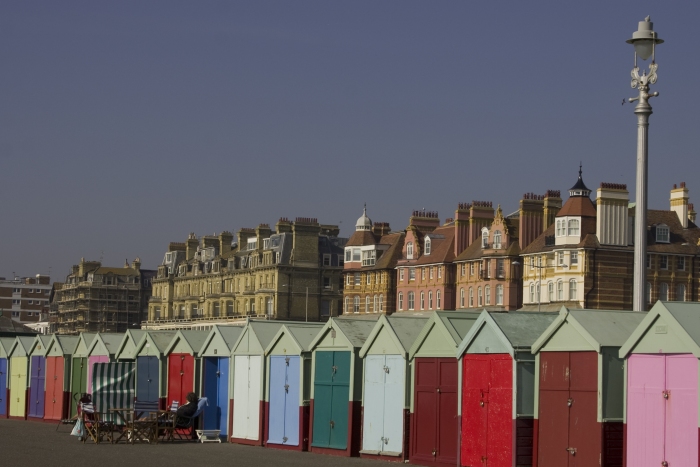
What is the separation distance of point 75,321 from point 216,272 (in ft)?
151

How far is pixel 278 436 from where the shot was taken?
33688mm

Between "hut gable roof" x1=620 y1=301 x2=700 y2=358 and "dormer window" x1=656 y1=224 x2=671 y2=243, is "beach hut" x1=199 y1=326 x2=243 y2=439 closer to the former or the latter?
"hut gable roof" x1=620 y1=301 x2=700 y2=358

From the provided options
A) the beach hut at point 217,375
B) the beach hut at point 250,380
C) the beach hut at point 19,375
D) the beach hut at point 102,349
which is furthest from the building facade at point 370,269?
the beach hut at point 250,380

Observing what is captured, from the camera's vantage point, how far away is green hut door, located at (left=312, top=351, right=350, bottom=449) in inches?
1225

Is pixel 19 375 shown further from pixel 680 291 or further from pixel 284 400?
pixel 680 291

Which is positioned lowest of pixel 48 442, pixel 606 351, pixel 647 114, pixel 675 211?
pixel 48 442

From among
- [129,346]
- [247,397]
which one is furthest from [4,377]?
[247,397]

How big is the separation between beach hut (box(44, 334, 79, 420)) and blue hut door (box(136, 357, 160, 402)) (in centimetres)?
554

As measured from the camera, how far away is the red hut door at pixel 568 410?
2380cm

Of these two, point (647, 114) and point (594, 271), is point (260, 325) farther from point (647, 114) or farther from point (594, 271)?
point (594, 271)

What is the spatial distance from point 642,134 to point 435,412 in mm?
7665

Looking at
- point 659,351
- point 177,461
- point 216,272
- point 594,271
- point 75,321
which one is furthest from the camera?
point 75,321

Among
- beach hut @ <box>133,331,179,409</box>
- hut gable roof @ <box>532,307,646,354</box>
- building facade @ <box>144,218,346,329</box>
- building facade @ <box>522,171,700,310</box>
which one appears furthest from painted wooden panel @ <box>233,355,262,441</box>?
building facade @ <box>144,218,346,329</box>

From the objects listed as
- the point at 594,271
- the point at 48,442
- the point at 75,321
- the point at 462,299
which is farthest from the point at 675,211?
the point at 75,321
